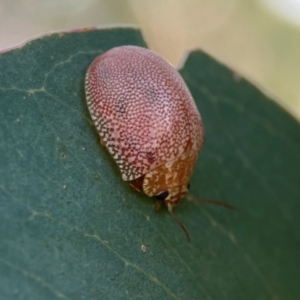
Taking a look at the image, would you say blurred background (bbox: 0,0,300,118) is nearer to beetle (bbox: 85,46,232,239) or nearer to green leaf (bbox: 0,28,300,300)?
green leaf (bbox: 0,28,300,300)

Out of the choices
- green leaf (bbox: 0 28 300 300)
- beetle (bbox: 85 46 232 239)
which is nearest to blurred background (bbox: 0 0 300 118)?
green leaf (bbox: 0 28 300 300)

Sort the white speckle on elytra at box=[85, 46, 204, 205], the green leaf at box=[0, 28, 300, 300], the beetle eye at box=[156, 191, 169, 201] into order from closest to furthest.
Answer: the green leaf at box=[0, 28, 300, 300] < the white speckle on elytra at box=[85, 46, 204, 205] < the beetle eye at box=[156, 191, 169, 201]

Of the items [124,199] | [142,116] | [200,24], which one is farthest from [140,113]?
[200,24]

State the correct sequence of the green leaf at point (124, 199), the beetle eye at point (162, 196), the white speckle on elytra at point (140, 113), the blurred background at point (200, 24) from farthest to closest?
1. the blurred background at point (200, 24)
2. the beetle eye at point (162, 196)
3. the white speckle on elytra at point (140, 113)
4. the green leaf at point (124, 199)

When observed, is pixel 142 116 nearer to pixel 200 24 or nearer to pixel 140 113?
pixel 140 113

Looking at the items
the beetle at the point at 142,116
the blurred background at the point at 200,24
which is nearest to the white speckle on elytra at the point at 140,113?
the beetle at the point at 142,116

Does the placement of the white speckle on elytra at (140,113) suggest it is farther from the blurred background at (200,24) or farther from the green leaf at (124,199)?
the blurred background at (200,24)
